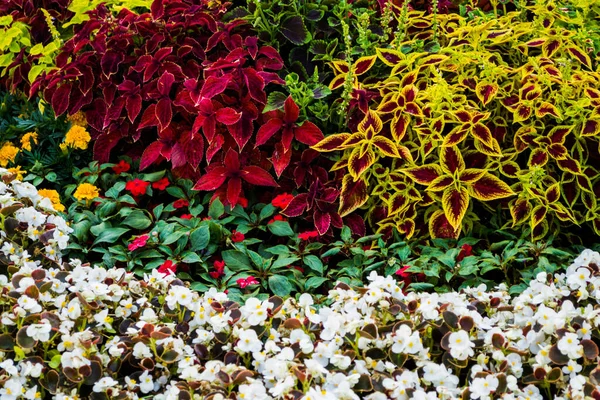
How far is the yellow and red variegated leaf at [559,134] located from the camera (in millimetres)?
2785

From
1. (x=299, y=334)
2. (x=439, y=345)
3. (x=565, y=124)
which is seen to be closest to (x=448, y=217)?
(x=565, y=124)

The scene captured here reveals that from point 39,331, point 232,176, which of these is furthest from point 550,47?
point 39,331

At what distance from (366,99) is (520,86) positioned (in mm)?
575

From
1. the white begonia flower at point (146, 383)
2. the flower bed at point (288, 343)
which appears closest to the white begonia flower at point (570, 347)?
the flower bed at point (288, 343)

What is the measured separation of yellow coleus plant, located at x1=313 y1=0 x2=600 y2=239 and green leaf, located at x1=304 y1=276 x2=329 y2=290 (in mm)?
339

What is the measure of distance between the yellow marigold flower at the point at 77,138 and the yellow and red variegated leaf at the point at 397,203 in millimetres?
1260

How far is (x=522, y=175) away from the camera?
9.10 ft

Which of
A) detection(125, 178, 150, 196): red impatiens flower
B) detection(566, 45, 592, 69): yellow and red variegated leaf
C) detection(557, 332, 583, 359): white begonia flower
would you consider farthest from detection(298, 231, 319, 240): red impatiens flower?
detection(566, 45, 592, 69): yellow and red variegated leaf

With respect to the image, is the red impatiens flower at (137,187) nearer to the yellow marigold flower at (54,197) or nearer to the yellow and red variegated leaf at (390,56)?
the yellow marigold flower at (54,197)

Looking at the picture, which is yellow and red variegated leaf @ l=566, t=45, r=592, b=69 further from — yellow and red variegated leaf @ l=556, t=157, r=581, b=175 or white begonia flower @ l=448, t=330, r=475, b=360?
white begonia flower @ l=448, t=330, r=475, b=360

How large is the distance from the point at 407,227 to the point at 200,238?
740mm

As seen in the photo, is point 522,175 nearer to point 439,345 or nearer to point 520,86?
point 520,86

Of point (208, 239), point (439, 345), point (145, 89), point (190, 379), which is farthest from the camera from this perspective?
point (145, 89)

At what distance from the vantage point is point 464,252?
8.96 feet
